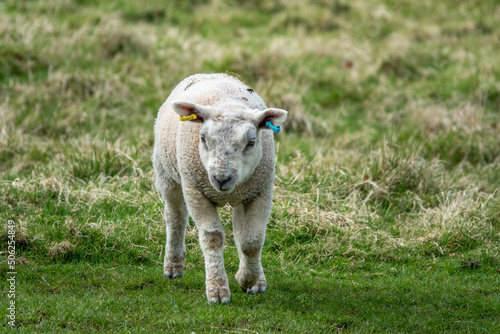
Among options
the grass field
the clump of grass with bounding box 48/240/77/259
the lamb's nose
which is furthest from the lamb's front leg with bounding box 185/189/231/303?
the clump of grass with bounding box 48/240/77/259

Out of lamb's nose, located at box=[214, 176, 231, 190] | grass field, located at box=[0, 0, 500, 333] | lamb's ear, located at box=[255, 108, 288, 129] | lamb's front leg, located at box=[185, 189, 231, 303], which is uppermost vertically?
lamb's ear, located at box=[255, 108, 288, 129]

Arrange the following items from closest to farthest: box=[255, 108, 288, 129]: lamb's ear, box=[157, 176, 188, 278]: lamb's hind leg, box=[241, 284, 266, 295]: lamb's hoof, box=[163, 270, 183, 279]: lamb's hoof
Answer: box=[255, 108, 288, 129]: lamb's ear → box=[241, 284, 266, 295]: lamb's hoof → box=[157, 176, 188, 278]: lamb's hind leg → box=[163, 270, 183, 279]: lamb's hoof

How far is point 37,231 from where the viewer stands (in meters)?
6.82

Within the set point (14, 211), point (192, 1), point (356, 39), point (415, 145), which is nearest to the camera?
point (14, 211)

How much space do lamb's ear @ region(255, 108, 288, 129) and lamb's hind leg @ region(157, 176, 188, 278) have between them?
1.32 metres

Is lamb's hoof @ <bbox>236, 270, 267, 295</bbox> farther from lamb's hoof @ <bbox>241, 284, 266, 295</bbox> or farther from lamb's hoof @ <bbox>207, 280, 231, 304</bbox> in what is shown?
lamb's hoof @ <bbox>207, 280, 231, 304</bbox>

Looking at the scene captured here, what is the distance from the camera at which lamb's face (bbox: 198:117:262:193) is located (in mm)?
4871

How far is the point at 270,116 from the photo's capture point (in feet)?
16.9

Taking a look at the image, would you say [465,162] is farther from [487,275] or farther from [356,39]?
[356,39]

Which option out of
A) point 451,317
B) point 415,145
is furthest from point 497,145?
point 451,317

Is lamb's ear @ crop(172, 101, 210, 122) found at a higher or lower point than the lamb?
higher

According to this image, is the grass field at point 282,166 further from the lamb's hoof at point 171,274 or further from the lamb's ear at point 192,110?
the lamb's ear at point 192,110

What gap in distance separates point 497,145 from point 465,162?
833 millimetres

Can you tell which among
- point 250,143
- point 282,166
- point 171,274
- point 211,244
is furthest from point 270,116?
point 282,166
